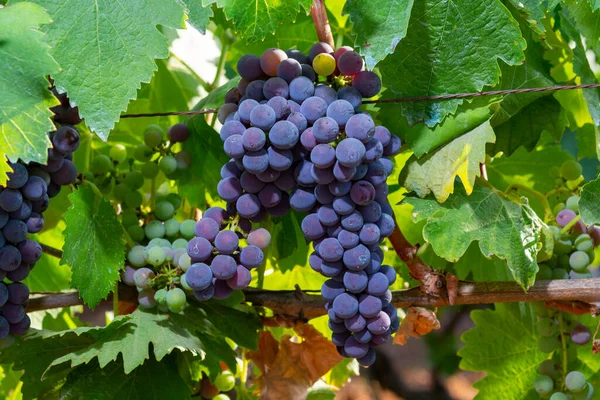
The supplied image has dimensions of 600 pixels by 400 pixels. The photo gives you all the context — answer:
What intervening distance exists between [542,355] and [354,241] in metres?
0.52

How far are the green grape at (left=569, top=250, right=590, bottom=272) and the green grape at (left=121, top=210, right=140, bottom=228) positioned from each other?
0.56m

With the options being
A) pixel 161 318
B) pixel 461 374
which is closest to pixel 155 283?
pixel 161 318

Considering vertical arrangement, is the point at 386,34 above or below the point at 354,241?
above

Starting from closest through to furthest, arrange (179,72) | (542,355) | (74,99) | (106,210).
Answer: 1. (74,99)
2. (106,210)
3. (542,355)
4. (179,72)

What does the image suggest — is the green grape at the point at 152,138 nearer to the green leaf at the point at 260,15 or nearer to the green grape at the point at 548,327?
the green leaf at the point at 260,15

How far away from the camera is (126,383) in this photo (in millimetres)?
891

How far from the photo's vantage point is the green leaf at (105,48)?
74 centimetres

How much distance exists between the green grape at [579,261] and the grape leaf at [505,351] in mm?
166

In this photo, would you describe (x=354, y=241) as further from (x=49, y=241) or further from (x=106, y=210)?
(x=49, y=241)

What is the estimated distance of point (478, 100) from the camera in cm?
82

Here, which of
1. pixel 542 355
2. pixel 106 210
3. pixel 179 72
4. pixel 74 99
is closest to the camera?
pixel 74 99

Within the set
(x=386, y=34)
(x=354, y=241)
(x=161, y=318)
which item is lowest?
(x=161, y=318)

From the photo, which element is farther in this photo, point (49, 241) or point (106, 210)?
point (49, 241)

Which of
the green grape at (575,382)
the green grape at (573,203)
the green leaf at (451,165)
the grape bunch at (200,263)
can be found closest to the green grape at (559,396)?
the green grape at (575,382)
